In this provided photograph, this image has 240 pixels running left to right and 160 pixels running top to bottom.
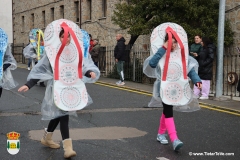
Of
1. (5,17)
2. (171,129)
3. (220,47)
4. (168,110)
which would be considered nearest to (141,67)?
(220,47)

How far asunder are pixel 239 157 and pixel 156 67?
1701 mm

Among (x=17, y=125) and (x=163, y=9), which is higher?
(x=163, y=9)

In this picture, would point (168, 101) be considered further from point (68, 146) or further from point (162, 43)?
point (68, 146)

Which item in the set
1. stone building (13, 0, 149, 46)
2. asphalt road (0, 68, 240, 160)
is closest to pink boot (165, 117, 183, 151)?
asphalt road (0, 68, 240, 160)

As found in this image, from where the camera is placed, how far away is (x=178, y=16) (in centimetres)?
1579

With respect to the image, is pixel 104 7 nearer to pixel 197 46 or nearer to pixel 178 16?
pixel 178 16

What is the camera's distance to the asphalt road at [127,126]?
581 centimetres

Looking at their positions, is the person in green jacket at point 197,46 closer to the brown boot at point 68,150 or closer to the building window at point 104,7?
the brown boot at point 68,150

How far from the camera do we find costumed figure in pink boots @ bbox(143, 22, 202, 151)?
607 centimetres

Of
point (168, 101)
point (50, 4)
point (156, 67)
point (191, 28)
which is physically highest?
point (50, 4)

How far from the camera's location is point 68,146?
18.0ft

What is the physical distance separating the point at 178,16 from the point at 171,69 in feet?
32.8

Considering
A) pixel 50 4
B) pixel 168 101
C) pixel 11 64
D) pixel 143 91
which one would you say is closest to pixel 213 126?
pixel 168 101

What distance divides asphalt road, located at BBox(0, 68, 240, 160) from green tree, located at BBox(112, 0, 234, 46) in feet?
15.1
